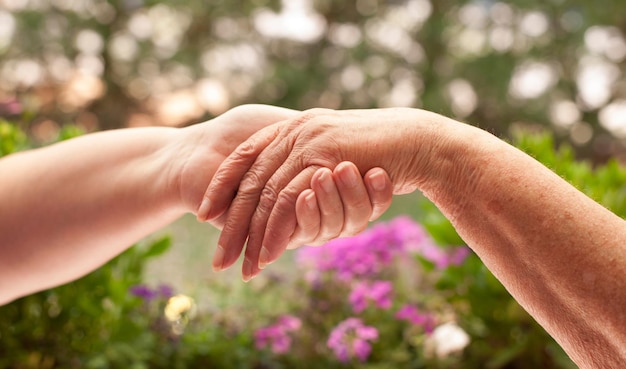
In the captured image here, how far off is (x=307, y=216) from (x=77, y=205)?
54 cm

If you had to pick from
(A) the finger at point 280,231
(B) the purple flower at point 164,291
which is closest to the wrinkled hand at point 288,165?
(A) the finger at point 280,231

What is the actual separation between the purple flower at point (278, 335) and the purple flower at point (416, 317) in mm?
364

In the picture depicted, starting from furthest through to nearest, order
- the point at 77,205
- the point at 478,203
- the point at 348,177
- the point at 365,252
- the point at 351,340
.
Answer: the point at 365,252
the point at 351,340
the point at 77,205
the point at 348,177
the point at 478,203

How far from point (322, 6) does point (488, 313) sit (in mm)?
3839

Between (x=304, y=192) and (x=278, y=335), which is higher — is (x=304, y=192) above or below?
above

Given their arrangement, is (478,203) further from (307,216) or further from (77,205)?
(77,205)

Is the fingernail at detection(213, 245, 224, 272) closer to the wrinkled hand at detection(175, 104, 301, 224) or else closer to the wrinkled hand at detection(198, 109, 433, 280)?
the wrinkled hand at detection(198, 109, 433, 280)

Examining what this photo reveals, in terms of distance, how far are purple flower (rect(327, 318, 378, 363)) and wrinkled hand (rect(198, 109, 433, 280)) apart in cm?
93

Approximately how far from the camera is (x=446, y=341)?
2221mm

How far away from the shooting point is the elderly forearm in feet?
3.32

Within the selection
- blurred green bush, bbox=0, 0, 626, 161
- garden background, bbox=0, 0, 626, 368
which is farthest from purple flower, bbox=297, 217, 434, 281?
blurred green bush, bbox=0, 0, 626, 161

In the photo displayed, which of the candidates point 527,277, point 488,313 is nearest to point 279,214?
point 527,277

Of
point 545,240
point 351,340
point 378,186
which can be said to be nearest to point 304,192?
point 378,186

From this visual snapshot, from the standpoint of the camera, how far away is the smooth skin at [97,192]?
1501 millimetres
